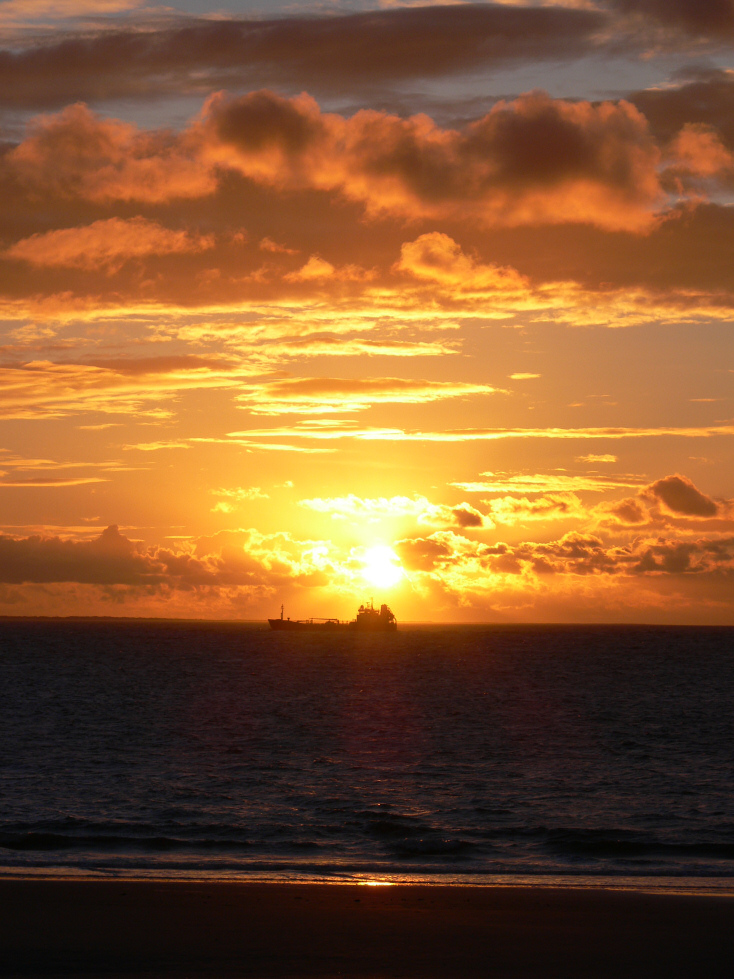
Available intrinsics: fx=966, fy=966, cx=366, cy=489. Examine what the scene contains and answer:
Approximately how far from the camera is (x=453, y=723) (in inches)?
2672

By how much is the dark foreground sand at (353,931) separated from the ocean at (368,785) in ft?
7.79

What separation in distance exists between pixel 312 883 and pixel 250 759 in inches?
1014

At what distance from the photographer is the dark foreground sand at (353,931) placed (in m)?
16.9

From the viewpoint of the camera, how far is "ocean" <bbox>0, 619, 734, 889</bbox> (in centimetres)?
2702

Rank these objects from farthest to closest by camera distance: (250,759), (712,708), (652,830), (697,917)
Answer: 1. (712,708)
2. (250,759)
3. (652,830)
4. (697,917)

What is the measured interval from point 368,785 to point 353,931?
22.0 metres

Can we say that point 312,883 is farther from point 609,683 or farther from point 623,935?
point 609,683

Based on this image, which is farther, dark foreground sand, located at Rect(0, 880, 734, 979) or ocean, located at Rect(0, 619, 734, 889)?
ocean, located at Rect(0, 619, 734, 889)

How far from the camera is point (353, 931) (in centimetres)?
1891

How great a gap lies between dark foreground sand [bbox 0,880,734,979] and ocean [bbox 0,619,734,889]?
7.79 ft

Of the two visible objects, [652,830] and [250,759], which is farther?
[250,759]

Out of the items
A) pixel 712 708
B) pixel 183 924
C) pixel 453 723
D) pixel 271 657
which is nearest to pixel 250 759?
pixel 453 723

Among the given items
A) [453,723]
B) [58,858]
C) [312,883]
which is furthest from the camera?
[453,723]

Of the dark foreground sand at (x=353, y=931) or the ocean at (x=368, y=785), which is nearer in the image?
the dark foreground sand at (x=353, y=931)
